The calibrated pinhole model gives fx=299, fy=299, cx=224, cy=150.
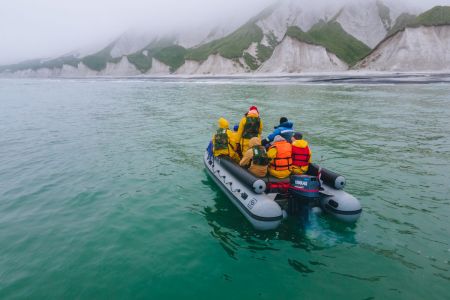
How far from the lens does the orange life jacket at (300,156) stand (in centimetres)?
821

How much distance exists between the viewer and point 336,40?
108m

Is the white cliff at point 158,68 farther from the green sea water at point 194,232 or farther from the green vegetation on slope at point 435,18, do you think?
the green sea water at point 194,232

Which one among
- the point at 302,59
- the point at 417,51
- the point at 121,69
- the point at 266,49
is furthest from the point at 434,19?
the point at 121,69

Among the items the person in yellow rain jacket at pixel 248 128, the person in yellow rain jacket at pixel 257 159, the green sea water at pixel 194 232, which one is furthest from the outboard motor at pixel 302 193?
the person in yellow rain jacket at pixel 248 128

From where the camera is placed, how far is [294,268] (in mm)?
6223

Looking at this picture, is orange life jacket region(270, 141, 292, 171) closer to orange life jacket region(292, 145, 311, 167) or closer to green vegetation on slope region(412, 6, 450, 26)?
orange life jacket region(292, 145, 311, 167)

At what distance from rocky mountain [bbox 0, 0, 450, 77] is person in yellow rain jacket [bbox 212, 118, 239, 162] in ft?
239

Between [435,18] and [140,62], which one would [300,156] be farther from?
[140,62]

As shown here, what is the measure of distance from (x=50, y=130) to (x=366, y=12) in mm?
146396

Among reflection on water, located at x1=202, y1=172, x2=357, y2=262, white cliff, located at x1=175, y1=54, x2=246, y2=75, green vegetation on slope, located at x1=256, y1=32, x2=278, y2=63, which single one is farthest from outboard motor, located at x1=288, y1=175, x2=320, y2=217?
green vegetation on slope, located at x1=256, y1=32, x2=278, y2=63

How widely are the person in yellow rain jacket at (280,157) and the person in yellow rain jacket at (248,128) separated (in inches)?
64.9

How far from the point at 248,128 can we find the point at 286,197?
2753 mm

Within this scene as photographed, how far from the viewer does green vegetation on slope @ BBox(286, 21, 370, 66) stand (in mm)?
92562

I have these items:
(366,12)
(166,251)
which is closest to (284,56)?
(366,12)
